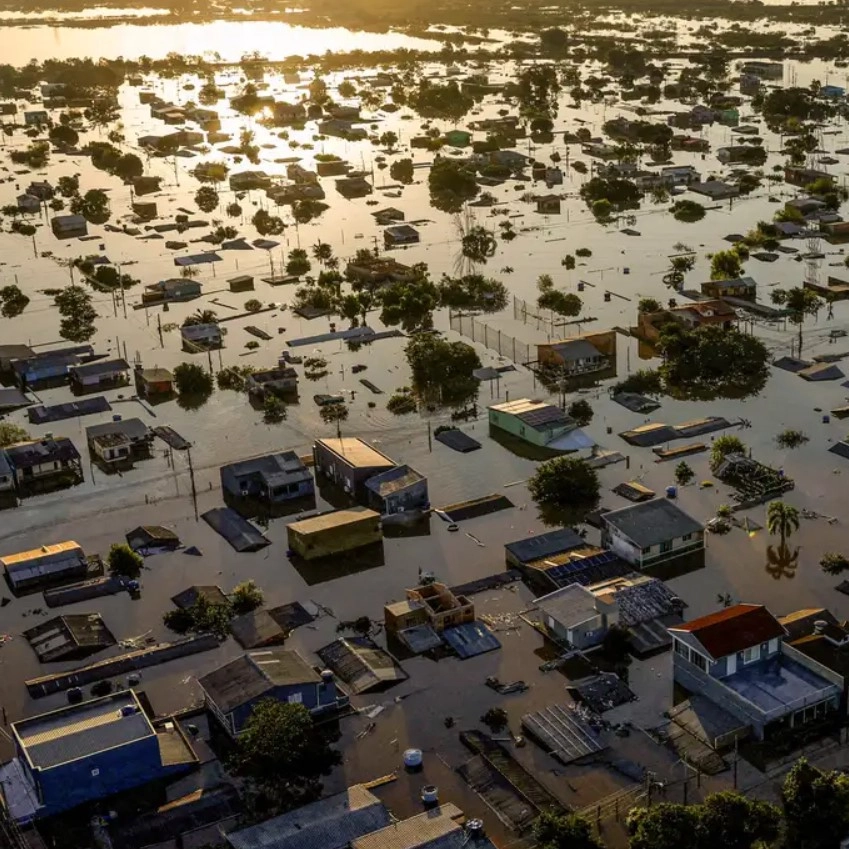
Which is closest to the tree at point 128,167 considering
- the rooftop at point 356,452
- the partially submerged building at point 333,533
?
the rooftop at point 356,452

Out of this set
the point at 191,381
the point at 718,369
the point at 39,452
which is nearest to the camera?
the point at 39,452

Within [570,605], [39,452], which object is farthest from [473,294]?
[570,605]

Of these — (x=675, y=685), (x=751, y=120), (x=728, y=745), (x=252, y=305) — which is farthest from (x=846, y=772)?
(x=751, y=120)

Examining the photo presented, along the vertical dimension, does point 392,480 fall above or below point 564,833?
above

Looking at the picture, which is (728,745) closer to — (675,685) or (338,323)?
(675,685)

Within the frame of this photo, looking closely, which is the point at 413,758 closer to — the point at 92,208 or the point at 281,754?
the point at 281,754
